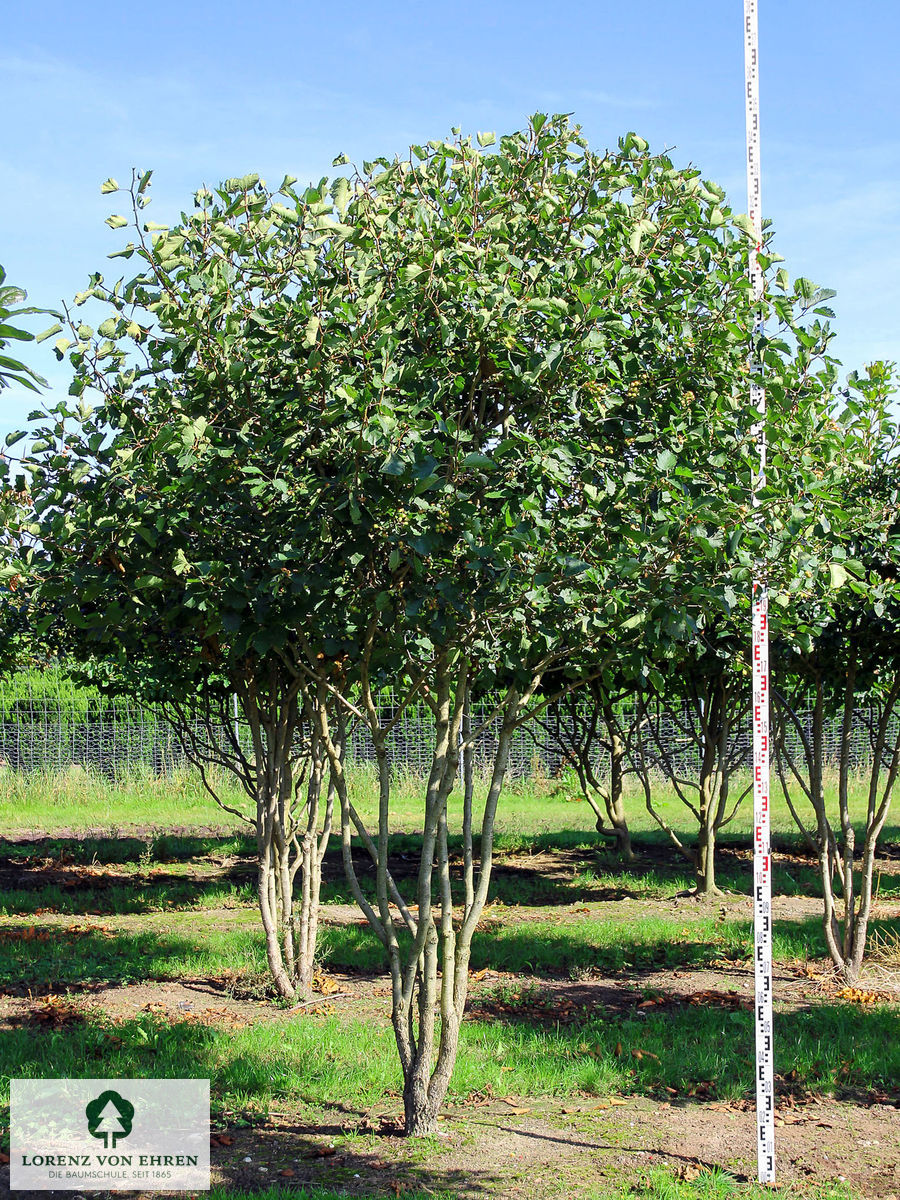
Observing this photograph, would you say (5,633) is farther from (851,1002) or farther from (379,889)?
(851,1002)

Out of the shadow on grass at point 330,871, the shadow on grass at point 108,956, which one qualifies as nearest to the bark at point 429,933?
the shadow on grass at point 108,956

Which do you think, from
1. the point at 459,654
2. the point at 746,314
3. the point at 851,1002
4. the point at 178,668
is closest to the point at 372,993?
the point at 178,668

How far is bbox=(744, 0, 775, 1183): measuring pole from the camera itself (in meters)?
3.87

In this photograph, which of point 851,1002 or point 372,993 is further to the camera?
point 372,993

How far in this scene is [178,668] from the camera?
20.6 ft

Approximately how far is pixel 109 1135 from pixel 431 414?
3264mm

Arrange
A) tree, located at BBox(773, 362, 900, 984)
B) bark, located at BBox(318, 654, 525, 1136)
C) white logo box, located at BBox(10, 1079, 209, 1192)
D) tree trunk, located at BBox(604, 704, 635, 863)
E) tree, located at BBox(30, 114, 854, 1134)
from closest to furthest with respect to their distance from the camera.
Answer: tree, located at BBox(30, 114, 854, 1134), white logo box, located at BBox(10, 1079, 209, 1192), bark, located at BBox(318, 654, 525, 1136), tree, located at BBox(773, 362, 900, 984), tree trunk, located at BBox(604, 704, 635, 863)

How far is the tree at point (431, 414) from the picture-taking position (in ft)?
11.3

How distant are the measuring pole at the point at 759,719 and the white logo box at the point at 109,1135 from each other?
210cm

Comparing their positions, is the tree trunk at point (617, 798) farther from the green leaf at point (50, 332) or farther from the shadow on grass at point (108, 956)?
the green leaf at point (50, 332)

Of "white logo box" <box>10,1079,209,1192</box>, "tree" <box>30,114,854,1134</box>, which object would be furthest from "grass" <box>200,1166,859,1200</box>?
"tree" <box>30,114,854,1134</box>

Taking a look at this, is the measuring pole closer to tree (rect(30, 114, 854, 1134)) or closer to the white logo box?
tree (rect(30, 114, 854, 1134))

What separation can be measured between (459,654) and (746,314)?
1.75 metres

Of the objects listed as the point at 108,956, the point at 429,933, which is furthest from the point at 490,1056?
the point at 108,956
